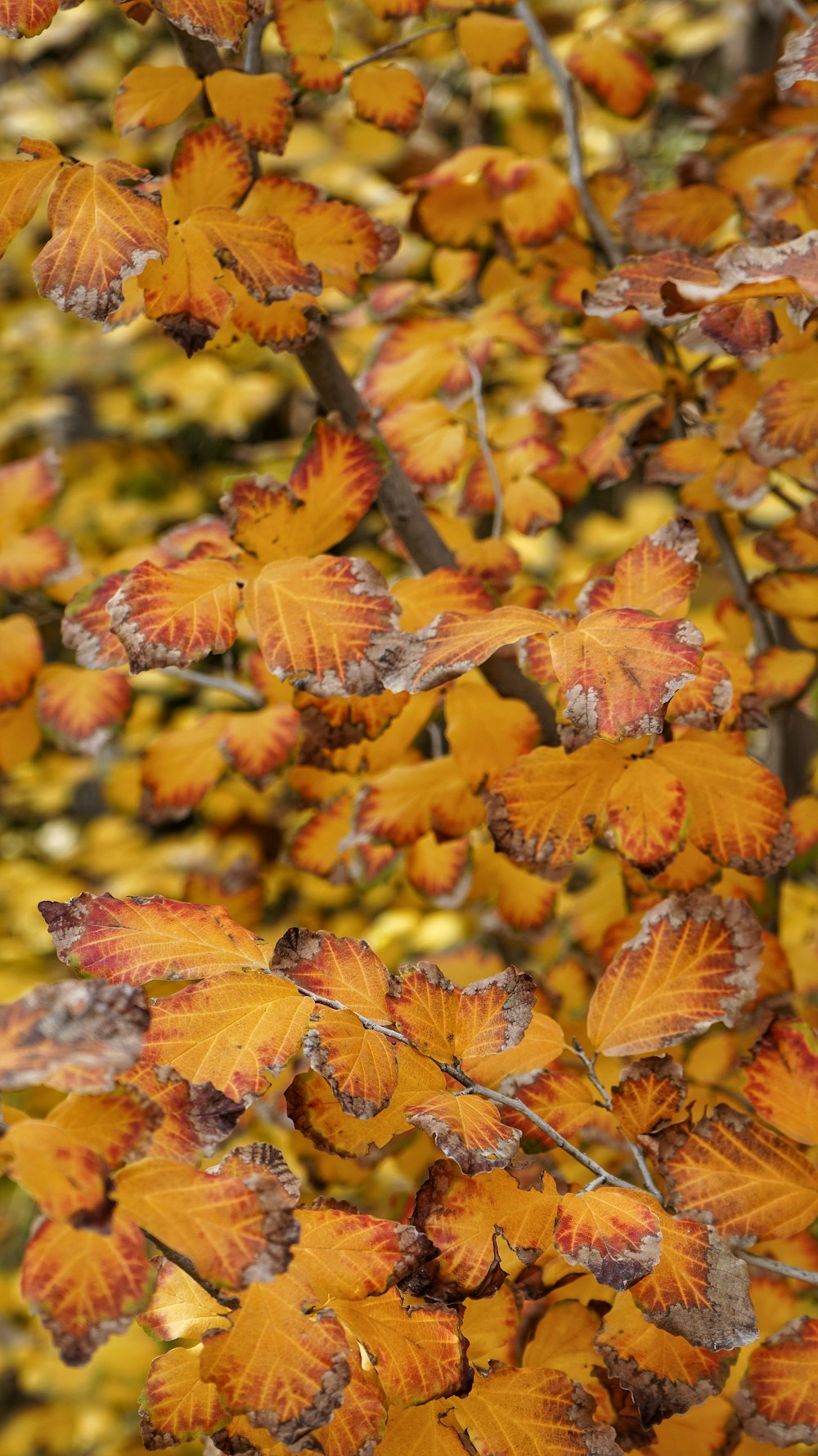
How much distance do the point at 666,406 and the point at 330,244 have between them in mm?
379

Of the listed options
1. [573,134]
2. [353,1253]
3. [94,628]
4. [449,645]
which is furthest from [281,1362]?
[573,134]

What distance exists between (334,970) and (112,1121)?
0.19 metres

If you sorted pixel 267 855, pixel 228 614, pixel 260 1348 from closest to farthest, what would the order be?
pixel 260 1348, pixel 228 614, pixel 267 855

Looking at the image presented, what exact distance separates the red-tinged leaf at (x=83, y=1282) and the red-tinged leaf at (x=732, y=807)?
0.48m

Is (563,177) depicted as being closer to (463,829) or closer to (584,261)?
(584,261)

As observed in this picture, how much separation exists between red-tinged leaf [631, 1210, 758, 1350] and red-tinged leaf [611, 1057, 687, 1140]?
0.10m

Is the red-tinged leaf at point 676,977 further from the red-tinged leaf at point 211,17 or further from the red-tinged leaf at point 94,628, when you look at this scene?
the red-tinged leaf at point 211,17

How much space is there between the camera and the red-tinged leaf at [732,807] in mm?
805

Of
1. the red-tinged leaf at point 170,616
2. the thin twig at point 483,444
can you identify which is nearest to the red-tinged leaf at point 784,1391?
the red-tinged leaf at point 170,616

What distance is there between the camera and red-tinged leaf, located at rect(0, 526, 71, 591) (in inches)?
44.7

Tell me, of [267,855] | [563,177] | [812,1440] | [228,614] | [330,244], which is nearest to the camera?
[812,1440]

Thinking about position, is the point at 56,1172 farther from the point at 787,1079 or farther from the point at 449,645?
the point at 787,1079

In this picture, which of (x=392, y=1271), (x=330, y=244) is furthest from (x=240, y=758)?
(x=392, y=1271)

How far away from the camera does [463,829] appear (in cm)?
101
